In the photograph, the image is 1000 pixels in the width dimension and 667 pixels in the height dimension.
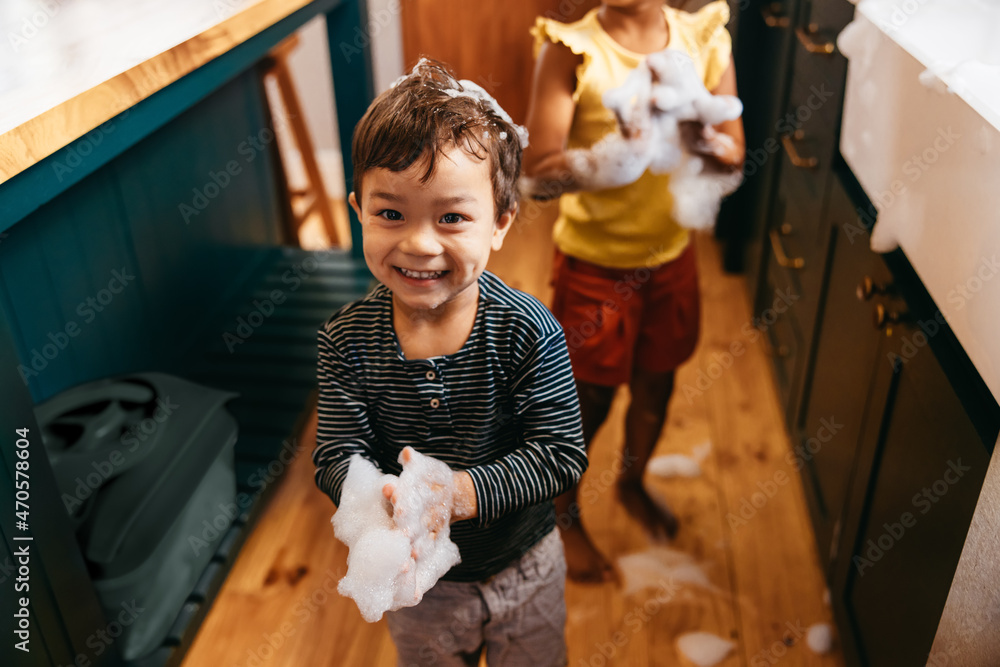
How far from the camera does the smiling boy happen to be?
695mm

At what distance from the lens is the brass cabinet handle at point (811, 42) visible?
144cm

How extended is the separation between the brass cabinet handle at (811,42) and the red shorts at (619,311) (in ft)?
1.39

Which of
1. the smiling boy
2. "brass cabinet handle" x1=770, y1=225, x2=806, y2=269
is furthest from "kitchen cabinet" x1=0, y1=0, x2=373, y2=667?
"brass cabinet handle" x1=770, y1=225, x2=806, y2=269

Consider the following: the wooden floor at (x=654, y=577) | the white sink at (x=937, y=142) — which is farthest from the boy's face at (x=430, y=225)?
the wooden floor at (x=654, y=577)

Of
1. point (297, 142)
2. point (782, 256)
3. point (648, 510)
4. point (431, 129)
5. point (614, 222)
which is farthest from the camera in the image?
point (297, 142)

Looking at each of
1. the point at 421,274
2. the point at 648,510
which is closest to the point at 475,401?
the point at 421,274

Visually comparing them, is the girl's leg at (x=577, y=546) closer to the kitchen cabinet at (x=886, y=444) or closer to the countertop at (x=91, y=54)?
the kitchen cabinet at (x=886, y=444)

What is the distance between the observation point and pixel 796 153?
5.54 feet

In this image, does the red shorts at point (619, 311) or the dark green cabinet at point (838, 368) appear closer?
the dark green cabinet at point (838, 368)

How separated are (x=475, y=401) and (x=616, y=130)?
1.78 ft

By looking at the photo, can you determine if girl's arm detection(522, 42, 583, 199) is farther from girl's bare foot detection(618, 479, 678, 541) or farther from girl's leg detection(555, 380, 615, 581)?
girl's bare foot detection(618, 479, 678, 541)

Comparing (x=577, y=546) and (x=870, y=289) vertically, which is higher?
(x=870, y=289)

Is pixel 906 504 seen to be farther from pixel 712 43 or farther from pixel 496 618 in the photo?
pixel 712 43

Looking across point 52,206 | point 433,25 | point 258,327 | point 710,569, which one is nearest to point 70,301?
point 52,206
